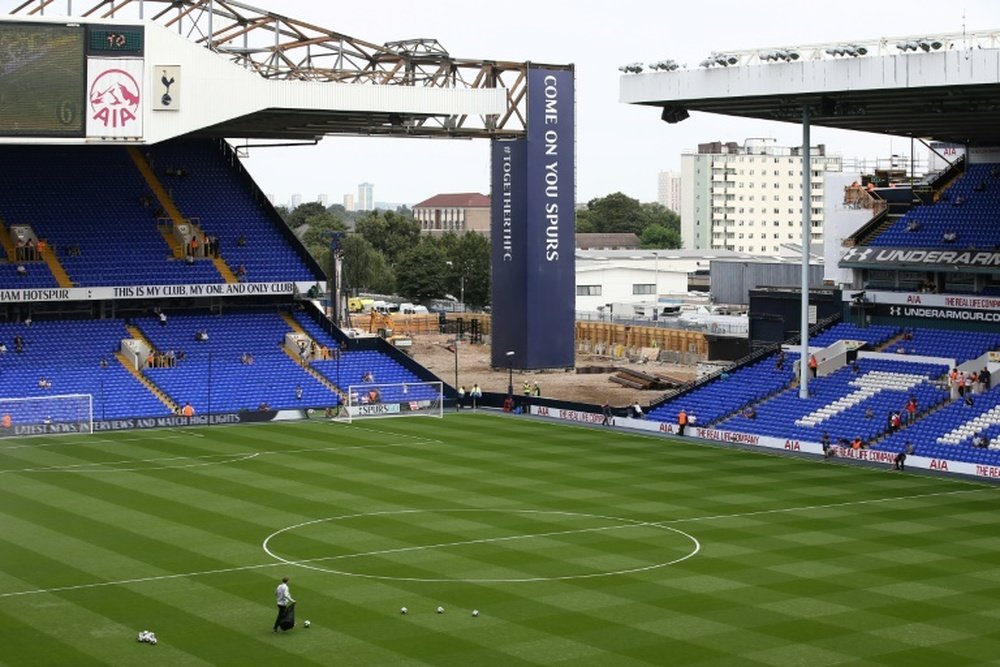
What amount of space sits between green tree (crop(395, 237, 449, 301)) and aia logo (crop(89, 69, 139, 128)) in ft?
261

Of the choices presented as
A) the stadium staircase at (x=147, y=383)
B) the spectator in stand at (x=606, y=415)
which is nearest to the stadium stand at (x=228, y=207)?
the stadium staircase at (x=147, y=383)

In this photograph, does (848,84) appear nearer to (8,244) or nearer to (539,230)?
(539,230)

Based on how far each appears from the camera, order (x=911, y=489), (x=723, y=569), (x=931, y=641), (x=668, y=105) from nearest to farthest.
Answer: (x=931, y=641) → (x=723, y=569) → (x=911, y=489) → (x=668, y=105)

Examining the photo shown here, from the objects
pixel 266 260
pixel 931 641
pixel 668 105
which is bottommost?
pixel 931 641

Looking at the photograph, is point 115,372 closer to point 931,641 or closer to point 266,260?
point 266,260

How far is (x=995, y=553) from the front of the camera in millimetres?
41812

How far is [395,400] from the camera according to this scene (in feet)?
245

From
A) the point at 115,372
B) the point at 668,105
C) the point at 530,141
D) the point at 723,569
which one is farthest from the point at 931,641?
the point at 530,141

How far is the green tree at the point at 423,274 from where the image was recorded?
479 feet

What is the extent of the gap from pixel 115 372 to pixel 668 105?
1028 inches

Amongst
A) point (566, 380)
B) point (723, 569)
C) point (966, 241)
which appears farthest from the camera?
point (566, 380)

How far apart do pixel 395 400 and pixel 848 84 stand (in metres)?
26.6

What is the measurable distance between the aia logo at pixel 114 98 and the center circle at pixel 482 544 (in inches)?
1022

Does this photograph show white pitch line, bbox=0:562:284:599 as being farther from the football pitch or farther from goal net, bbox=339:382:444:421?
goal net, bbox=339:382:444:421
